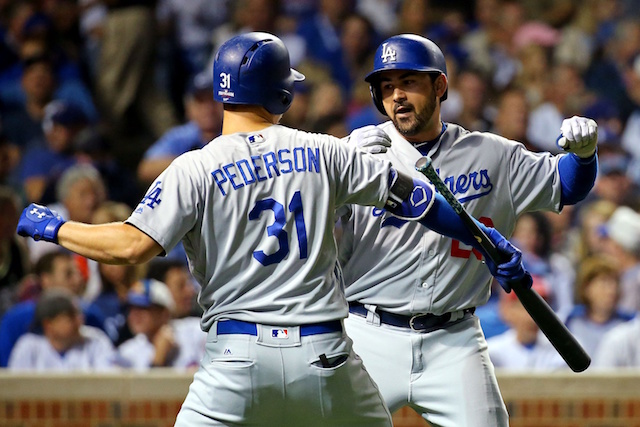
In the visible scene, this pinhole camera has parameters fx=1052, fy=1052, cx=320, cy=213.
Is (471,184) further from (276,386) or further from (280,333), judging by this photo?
(276,386)

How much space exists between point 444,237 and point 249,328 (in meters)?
0.99

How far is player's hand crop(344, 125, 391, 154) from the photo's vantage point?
12.3 ft

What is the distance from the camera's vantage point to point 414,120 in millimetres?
3941

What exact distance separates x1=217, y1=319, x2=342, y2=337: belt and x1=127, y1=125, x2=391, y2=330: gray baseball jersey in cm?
2

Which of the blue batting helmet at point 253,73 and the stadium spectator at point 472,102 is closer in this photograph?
the blue batting helmet at point 253,73

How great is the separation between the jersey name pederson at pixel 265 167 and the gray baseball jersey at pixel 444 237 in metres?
0.76

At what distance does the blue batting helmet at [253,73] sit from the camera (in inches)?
129

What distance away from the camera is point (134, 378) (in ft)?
18.5

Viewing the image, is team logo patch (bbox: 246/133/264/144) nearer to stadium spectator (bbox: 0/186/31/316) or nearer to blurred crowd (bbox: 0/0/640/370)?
blurred crowd (bbox: 0/0/640/370)

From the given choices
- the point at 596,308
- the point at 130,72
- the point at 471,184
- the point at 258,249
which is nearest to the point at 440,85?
the point at 471,184

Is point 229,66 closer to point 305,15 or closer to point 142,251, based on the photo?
point 142,251

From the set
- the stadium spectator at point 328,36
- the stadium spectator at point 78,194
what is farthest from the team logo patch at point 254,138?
the stadium spectator at point 328,36

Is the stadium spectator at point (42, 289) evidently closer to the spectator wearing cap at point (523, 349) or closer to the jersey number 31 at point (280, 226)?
the spectator wearing cap at point (523, 349)

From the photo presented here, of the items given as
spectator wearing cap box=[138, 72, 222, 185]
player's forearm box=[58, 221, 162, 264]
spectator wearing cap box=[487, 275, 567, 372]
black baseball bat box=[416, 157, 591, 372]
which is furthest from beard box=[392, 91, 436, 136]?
spectator wearing cap box=[138, 72, 222, 185]
